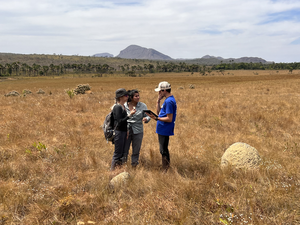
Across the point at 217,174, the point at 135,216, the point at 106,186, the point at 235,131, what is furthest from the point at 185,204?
the point at 235,131

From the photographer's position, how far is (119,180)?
149 inches

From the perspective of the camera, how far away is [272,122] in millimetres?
8844

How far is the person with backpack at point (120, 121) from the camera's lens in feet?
12.8

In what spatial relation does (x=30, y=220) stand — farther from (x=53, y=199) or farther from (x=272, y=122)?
(x=272, y=122)

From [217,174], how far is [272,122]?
6.67 m

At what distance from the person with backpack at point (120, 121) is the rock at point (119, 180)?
446mm

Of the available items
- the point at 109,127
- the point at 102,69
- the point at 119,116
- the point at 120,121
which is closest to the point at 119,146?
the point at 109,127

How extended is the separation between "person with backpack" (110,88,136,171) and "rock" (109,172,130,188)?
0.45m

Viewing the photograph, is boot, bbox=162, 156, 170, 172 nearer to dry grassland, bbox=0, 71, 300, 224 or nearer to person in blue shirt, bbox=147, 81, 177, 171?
person in blue shirt, bbox=147, 81, 177, 171

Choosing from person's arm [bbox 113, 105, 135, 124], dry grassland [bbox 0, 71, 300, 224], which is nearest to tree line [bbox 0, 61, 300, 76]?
A: dry grassland [bbox 0, 71, 300, 224]

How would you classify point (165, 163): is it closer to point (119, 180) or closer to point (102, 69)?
point (119, 180)

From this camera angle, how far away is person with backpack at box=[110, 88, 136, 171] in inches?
154

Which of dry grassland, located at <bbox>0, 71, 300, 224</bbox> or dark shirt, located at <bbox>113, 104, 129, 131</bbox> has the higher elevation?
dark shirt, located at <bbox>113, 104, 129, 131</bbox>

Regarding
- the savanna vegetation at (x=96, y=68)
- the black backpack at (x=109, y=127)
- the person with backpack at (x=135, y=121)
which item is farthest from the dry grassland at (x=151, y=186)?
the savanna vegetation at (x=96, y=68)
